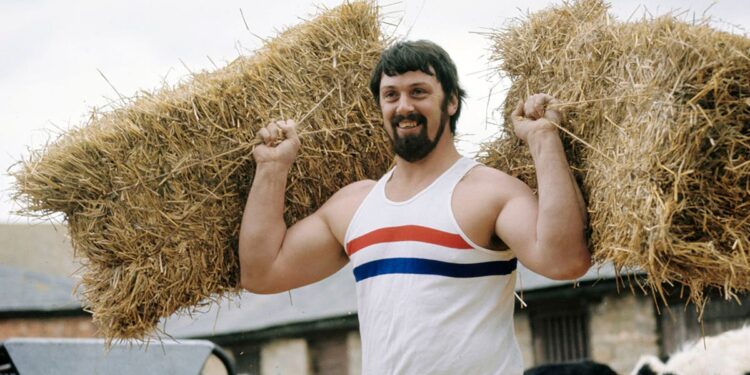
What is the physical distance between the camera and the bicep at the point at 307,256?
434 cm

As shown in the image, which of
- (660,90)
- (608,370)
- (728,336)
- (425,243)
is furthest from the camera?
(608,370)

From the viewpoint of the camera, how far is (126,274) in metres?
4.25

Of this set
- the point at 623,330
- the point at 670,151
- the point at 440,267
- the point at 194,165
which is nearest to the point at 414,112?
the point at 440,267

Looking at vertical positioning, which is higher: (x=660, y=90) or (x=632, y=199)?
(x=660, y=90)

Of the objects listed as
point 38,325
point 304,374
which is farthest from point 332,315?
point 38,325

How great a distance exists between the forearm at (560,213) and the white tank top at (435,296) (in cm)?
31

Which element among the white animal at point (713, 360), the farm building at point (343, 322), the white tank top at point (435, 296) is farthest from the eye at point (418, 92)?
the farm building at point (343, 322)

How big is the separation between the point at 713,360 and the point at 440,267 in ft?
12.7

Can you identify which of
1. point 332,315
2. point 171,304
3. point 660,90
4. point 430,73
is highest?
point 332,315

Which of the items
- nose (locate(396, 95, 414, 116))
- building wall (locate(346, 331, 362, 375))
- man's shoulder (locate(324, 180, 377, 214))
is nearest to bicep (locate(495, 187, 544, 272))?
nose (locate(396, 95, 414, 116))

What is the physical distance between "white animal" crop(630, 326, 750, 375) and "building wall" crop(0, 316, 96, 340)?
1324 cm

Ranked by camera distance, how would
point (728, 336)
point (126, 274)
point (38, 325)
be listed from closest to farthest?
point (126, 274), point (728, 336), point (38, 325)

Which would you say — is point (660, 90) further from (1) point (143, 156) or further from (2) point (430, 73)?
(1) point (143, 156)

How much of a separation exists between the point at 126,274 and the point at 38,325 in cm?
1566
